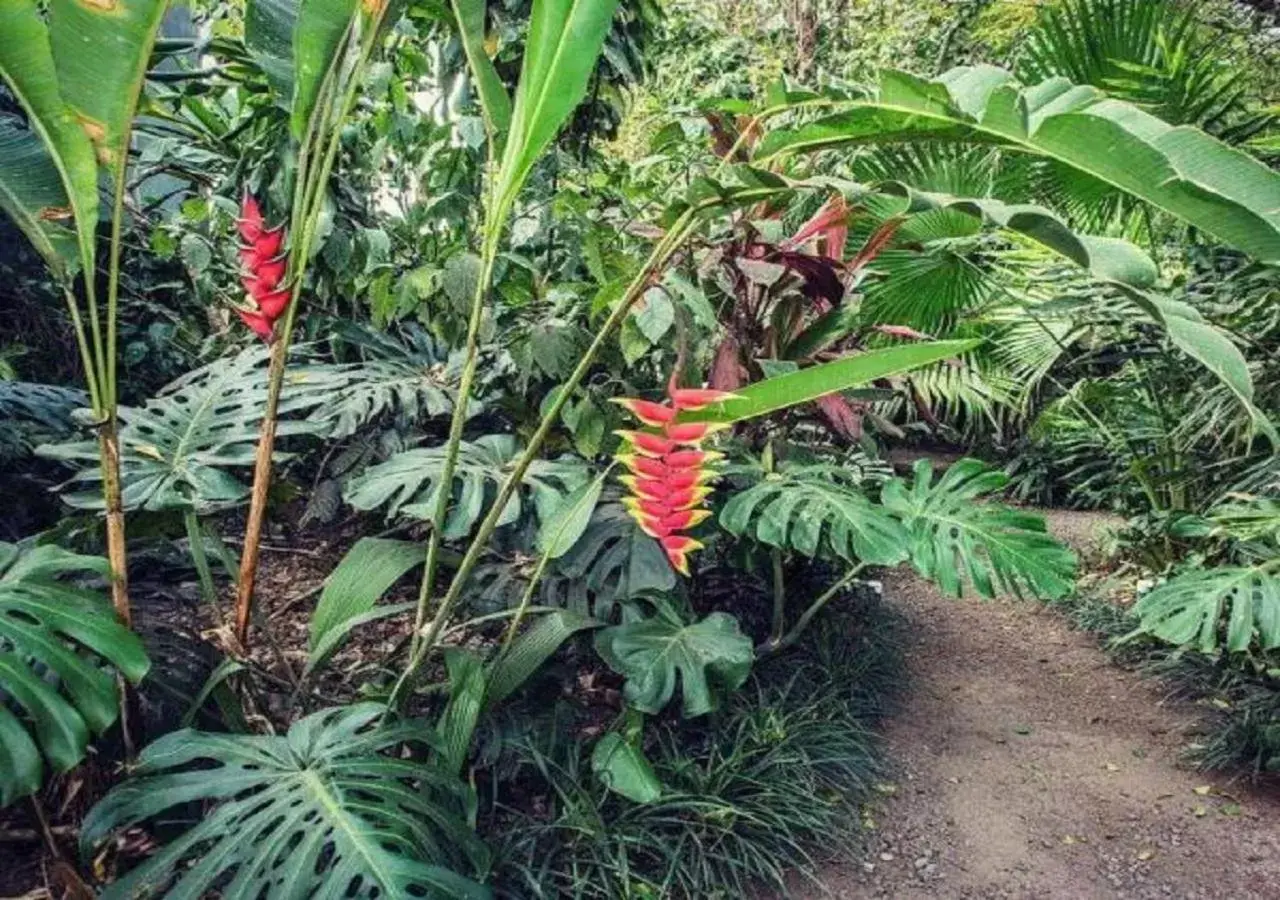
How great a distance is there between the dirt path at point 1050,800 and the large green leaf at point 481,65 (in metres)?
1.59

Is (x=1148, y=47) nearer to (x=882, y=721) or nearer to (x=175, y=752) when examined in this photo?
(x=882, y=721)

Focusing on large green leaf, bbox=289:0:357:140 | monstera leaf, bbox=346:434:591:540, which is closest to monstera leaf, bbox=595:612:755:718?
monstera leaf, bbox=346:434:591:540

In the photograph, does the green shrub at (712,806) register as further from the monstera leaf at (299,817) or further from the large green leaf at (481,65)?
the large green leaf at (481,65)

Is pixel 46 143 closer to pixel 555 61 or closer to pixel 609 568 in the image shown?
pixel 555 61

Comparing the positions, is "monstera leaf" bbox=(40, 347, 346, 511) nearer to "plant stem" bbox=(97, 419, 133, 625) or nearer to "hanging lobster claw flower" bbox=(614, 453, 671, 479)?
"plant stem" bbox=(97, 419, 133, 625)

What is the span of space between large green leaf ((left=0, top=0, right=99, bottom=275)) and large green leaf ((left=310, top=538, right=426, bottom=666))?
0.72 meters

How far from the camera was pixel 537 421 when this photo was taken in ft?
8.20

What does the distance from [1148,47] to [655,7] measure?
1436 mm

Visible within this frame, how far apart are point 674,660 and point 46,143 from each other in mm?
1337

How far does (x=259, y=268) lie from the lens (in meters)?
1.36

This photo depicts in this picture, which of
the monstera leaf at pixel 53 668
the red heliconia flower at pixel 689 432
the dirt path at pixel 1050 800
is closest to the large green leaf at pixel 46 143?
the monstera leaf at pixel 53 668

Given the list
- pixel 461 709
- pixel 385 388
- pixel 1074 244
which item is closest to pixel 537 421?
pixel 385 388

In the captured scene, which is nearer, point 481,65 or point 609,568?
point 481,65

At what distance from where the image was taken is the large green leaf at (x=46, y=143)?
1157 mm
